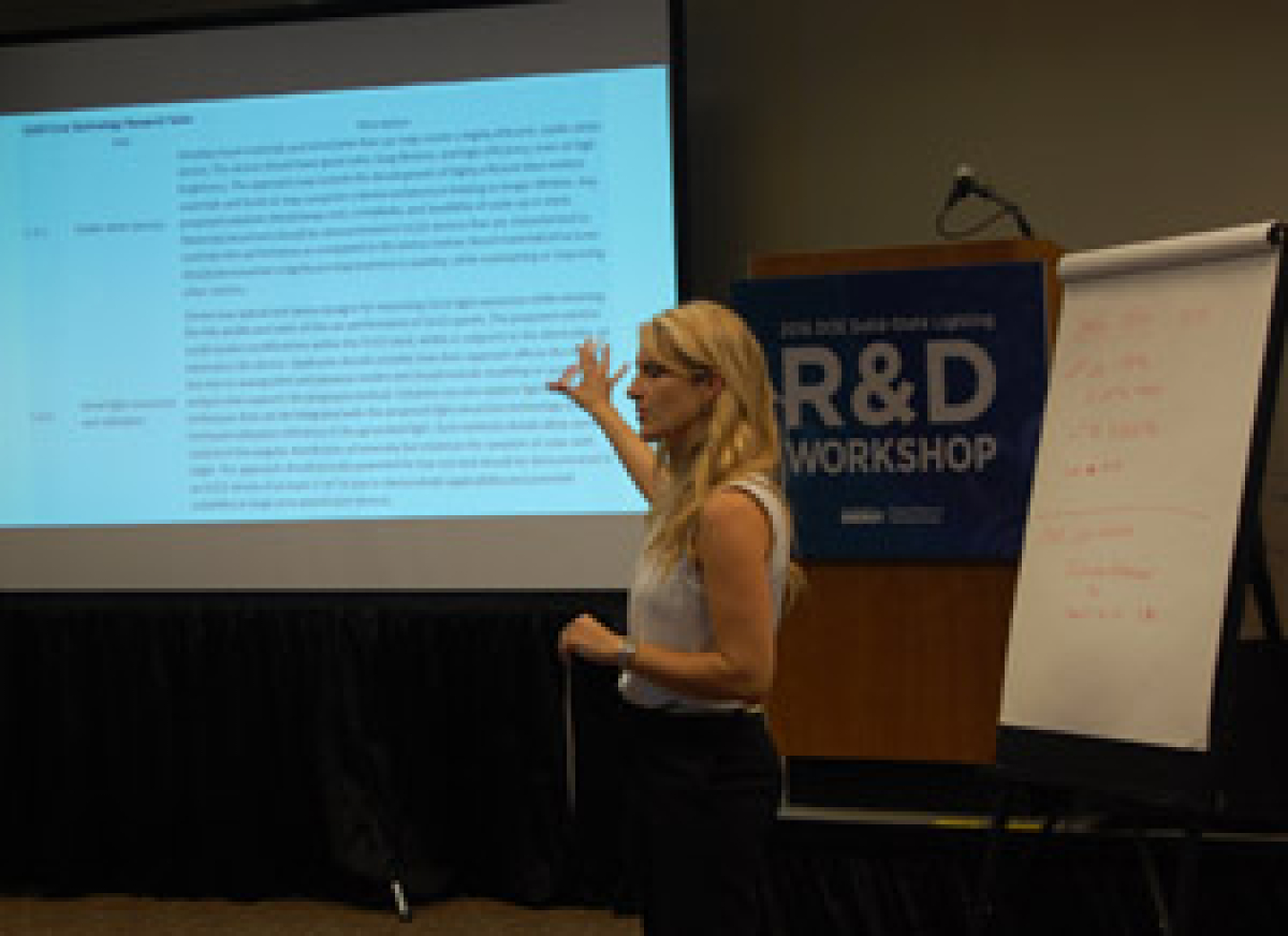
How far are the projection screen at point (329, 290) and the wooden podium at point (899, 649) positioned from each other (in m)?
0.88

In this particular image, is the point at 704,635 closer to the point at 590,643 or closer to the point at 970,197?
the point at 590,643

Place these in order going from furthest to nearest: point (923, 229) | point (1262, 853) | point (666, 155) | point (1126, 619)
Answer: point (923, 229), point (666, 155), point (1262, 853), point (1126, 619)

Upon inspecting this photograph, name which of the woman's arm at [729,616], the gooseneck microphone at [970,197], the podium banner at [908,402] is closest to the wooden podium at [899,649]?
the podium banner at [908,402]

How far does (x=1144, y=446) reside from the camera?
85.7 inches

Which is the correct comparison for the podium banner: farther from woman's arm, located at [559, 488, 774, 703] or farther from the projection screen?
woman's arm, located at [559, 488, 774, 703]

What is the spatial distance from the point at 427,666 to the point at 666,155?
56.1 inches

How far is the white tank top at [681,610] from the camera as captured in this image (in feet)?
5.86

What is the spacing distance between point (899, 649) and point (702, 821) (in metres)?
0.99

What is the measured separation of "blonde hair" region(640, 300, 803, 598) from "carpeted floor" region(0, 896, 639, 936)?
1.89 m

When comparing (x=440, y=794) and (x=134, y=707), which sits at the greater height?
(x=134, y=707)

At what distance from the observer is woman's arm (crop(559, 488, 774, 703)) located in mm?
1718

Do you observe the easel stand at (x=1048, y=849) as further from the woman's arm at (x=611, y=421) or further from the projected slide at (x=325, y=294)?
the projected slide at (x=325, y=294)

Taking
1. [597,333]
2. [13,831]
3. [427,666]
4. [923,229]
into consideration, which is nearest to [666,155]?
[597,333]

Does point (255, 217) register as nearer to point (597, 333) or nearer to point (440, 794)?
point (597, 333)
